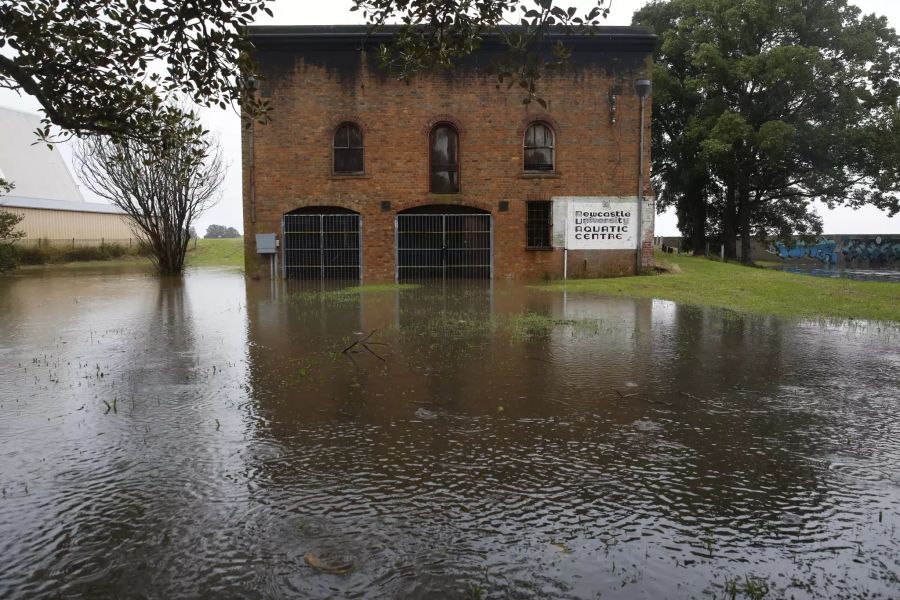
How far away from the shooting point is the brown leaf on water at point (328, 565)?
2807 mm

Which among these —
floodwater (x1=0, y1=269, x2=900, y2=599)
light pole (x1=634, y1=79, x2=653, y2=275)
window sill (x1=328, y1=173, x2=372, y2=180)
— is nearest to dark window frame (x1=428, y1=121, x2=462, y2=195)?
window sill (x1=328, y1=173, x2=372, y2=180)

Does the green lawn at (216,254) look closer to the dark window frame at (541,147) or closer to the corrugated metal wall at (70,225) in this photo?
the corrugated metal wall at (70,225)

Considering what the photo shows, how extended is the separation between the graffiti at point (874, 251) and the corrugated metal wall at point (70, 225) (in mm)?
40638

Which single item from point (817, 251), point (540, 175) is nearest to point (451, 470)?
point (540, 175)

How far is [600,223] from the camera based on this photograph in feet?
68.7

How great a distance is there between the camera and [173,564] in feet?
9.41


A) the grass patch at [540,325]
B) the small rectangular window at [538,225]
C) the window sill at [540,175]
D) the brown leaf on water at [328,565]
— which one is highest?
the window sill at [540,175]

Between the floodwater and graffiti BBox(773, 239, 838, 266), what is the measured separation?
3846 cm

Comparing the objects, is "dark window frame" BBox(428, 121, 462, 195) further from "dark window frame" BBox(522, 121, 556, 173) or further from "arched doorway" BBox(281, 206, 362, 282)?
"arched doorway" BBox(281, 206, 362, 282)

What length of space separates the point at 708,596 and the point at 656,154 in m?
30.2

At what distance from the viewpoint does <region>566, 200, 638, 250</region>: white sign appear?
825 inches

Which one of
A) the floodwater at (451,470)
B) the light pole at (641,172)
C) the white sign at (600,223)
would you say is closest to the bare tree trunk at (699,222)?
the light pole at (641,172)

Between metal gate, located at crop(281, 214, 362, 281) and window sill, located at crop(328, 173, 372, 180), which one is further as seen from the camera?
metal gate, located at crop(281, 214, 362, 281)

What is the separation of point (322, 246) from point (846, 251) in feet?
116
